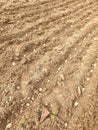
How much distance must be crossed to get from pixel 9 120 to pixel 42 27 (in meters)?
1.61

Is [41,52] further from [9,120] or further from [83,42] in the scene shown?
[9,120]

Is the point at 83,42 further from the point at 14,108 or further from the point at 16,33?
the point at 14,108

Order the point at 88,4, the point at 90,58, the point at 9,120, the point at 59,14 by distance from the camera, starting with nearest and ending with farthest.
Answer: the point at 9,120 < the point at 90,58 < the point at 59,14 < the point at 88,4

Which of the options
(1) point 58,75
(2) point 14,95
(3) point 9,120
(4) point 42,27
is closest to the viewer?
(3) point 9,120

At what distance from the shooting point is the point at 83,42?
336 centimetres

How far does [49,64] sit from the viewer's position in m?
3.04

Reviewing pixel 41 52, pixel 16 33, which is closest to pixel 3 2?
pixel 16 33

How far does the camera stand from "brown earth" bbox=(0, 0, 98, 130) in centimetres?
254

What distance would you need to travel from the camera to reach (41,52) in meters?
3.20

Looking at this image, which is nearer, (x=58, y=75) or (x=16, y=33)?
(x=58, y=75)

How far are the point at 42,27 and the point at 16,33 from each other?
421 millimetres

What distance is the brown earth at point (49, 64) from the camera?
2.54 metres

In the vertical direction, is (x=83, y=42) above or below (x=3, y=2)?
below

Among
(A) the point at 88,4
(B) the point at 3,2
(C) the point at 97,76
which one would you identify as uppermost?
(B) the point at 3,2
